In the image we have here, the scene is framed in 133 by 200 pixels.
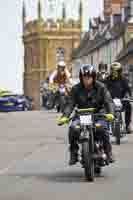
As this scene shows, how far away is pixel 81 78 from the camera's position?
46.3 ft

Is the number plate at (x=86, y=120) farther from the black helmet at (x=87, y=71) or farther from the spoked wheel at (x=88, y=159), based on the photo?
the black helmet at (x=87, y=71)

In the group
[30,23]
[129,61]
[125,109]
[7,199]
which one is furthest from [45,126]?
[30,23]

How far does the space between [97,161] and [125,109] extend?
924cm

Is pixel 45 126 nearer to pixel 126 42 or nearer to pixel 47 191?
pixel 47 191

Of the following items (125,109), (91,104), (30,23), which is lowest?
(30,23)

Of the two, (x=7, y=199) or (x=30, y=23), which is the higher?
(x=7, y=199)

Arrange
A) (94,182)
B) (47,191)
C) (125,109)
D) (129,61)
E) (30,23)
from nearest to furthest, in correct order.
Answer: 1. (47,191)
2. (94,182)
3. (125,109)
4. (129,61)
5. (30,23)

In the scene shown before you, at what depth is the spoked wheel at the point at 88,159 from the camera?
1351 centimetres

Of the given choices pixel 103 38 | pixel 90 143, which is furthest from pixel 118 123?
pixel 103 38

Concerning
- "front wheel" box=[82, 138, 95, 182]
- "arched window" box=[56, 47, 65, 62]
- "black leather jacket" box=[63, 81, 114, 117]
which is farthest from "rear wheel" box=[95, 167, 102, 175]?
"arched window" box=[56, 47, 65, 62]

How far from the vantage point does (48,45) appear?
17650 centimetres

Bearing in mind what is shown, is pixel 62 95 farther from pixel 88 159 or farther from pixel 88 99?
pixel 88 159

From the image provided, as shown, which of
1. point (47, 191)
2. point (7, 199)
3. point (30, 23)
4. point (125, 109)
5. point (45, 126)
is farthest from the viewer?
point (30, 23)

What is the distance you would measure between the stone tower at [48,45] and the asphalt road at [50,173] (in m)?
150
